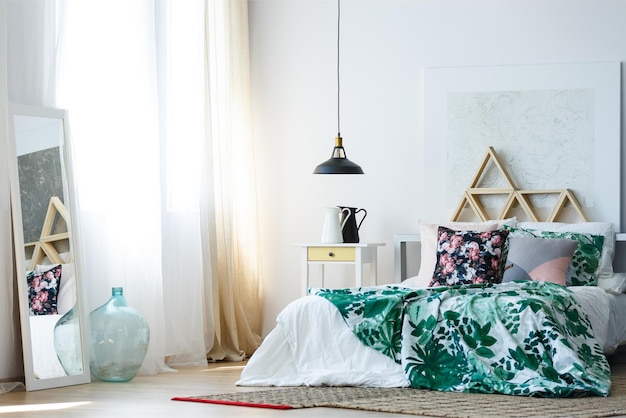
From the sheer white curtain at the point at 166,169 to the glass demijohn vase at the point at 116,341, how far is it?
0.14 meters

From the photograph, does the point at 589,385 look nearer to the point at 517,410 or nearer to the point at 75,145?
the point at 517,410

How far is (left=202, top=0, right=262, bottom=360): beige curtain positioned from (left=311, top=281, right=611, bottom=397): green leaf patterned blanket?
1513mm

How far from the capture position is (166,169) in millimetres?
5387

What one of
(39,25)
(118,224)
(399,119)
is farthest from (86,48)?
(399,119)

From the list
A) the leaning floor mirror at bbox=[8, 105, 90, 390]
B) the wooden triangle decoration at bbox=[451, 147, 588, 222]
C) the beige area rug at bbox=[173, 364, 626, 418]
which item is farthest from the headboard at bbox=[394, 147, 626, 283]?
the leaning floor mirror at bbox=[8, 105, 90, 390]

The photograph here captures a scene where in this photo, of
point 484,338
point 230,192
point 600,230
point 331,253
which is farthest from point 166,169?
point 600,230

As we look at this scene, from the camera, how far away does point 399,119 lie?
20.0ft

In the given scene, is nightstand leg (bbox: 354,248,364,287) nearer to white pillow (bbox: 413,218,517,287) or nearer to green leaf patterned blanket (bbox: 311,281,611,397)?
white pillow (bbox: 413,218,517,287)

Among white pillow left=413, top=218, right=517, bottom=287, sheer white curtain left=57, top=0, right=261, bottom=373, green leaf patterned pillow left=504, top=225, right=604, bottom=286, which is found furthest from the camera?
white pillow left=413, top=218, right=517, bottom=287

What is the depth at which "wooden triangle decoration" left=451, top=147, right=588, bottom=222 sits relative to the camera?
5648 mm

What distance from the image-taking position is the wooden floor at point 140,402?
3535 millimetres

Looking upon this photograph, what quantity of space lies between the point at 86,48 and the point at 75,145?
1.62 feet

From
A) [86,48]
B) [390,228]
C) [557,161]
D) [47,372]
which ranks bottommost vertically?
[47,372]

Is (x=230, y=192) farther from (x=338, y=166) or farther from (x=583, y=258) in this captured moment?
(x=583, y=258)
